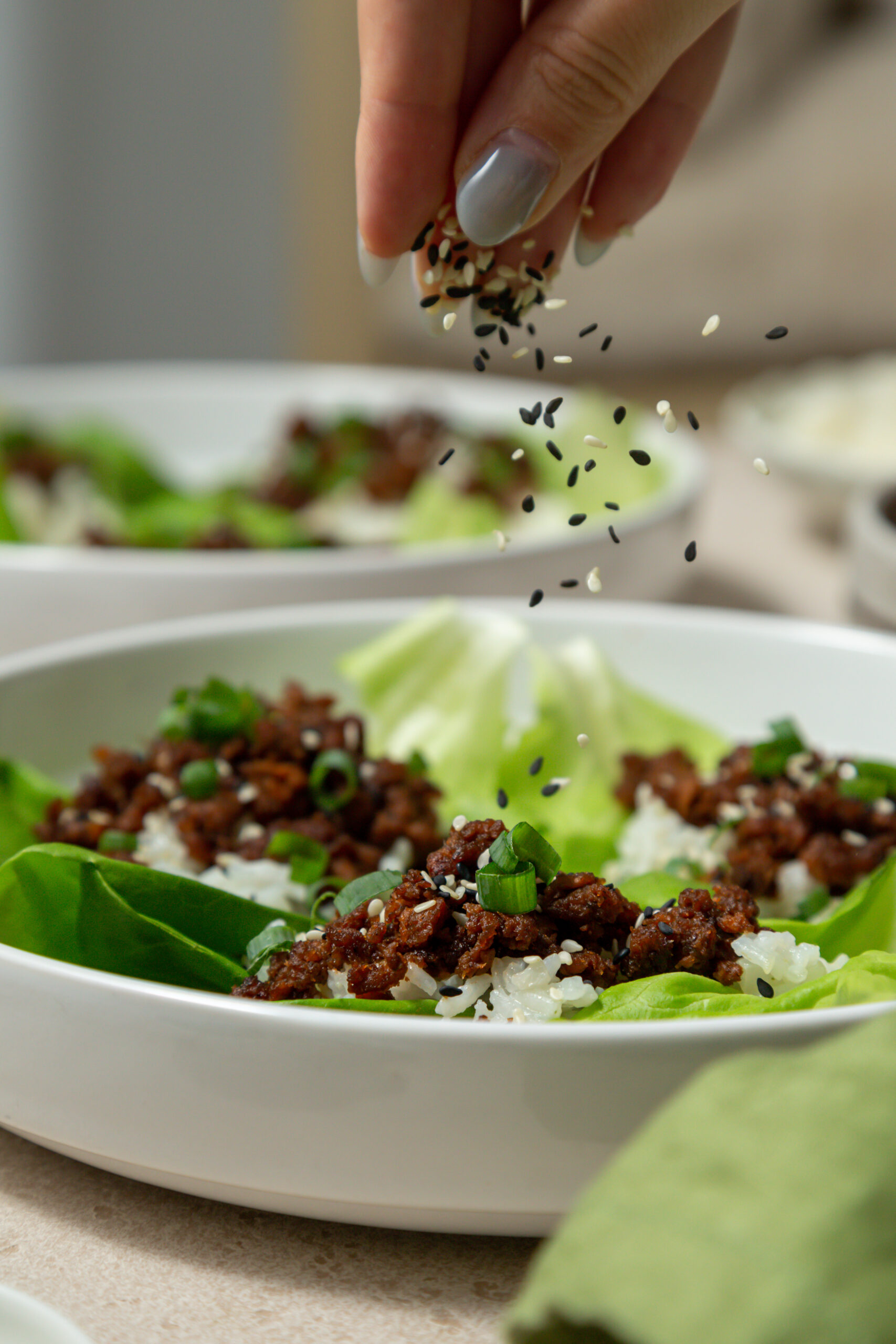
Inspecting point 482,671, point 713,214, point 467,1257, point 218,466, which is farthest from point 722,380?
point 467,1257

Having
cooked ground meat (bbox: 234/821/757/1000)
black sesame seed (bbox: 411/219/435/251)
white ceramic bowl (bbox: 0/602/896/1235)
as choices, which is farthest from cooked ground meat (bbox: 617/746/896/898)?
black sesame seed (bbox: 411/219/435/251)

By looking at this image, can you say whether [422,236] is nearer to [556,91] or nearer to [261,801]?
[556,91]

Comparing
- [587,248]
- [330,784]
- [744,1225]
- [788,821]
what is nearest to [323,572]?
[330,784]

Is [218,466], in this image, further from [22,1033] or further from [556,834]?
[22,1033]

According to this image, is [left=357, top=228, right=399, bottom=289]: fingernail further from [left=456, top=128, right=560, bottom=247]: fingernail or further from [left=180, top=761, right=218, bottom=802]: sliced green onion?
[left=180, top=761, right=218, bottom=802]: sliced green onion

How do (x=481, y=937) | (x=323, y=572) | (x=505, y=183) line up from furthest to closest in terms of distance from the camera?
(x=323, y=572), (x=505, y=183), (x=481, y=937)

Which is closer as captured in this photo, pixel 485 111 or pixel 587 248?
pixel 485 111

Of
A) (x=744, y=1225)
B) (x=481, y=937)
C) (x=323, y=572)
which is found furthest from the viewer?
(x=323, y=572)
